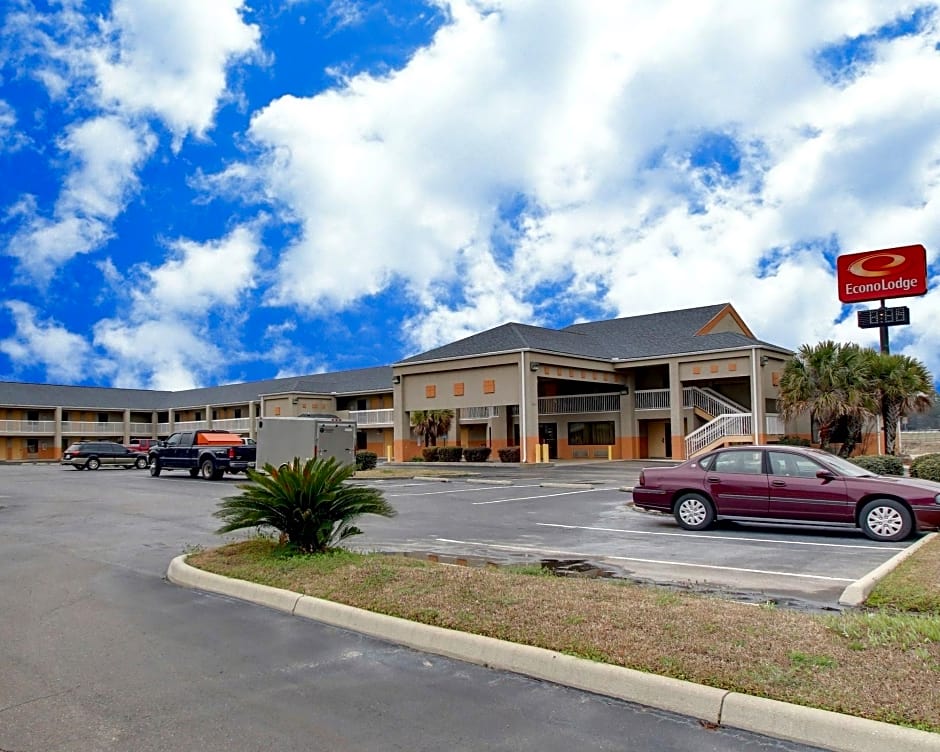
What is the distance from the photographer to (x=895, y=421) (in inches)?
1206

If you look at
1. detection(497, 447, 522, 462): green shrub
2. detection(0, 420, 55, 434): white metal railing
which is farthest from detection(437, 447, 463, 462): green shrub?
detection(0, 420, 55, 434): white metal railing

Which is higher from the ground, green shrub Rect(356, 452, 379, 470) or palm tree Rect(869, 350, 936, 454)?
palm tree Rect(869, 350, 936, 454)

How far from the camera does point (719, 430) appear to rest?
121ft

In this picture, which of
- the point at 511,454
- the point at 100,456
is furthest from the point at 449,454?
the point at 100,456

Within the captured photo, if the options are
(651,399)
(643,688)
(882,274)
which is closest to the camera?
(643,688)

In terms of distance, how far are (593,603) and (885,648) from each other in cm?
231

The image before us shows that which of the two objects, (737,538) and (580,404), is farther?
(580,404)

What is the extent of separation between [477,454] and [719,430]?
39.3 ft

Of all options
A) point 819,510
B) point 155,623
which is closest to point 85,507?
point 155,623

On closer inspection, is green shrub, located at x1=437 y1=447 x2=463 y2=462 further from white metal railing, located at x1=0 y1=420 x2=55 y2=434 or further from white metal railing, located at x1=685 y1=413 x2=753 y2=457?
white metal railing, located at x1=0 y1=420 x2=55 y2=434

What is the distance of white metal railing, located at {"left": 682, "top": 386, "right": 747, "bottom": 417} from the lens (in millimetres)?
39188

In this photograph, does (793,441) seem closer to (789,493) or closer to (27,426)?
(789,493)

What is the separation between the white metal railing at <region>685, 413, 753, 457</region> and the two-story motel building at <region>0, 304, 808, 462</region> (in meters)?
0.05

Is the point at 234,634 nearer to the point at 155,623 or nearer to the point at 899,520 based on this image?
the point at 155,623
